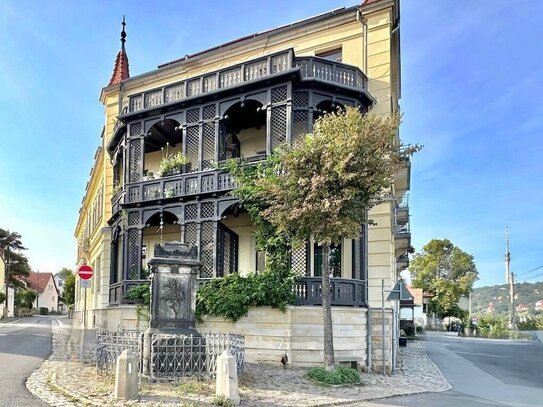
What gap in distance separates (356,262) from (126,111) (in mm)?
10030

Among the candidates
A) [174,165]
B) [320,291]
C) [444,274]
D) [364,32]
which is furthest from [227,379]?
[444,274]

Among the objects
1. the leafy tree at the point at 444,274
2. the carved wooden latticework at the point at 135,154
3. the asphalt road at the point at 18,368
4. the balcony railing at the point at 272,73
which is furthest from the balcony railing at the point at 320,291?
the leafy tree at the point at 444,274

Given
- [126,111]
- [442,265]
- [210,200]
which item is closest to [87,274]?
[210,200]

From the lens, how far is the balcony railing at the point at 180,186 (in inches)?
648

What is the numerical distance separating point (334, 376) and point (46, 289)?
110 m

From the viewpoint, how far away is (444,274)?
64125 millimetres

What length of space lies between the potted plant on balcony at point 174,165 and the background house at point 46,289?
97243 mm

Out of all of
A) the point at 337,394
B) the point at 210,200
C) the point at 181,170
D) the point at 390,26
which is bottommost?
the point at 337,394

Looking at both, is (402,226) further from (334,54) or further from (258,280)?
(258,280)

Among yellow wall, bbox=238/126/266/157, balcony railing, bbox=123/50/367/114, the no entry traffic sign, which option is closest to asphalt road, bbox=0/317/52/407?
the no entry traffic sign

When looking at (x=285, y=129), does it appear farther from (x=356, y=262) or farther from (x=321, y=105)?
(x=356, y=262)

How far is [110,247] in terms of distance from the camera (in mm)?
22656

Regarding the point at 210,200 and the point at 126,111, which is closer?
the point at 210,200

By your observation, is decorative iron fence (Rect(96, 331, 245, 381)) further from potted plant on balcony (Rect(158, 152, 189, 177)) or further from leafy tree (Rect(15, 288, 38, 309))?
leafy tree (Rect(15, 288, 38, 309))
